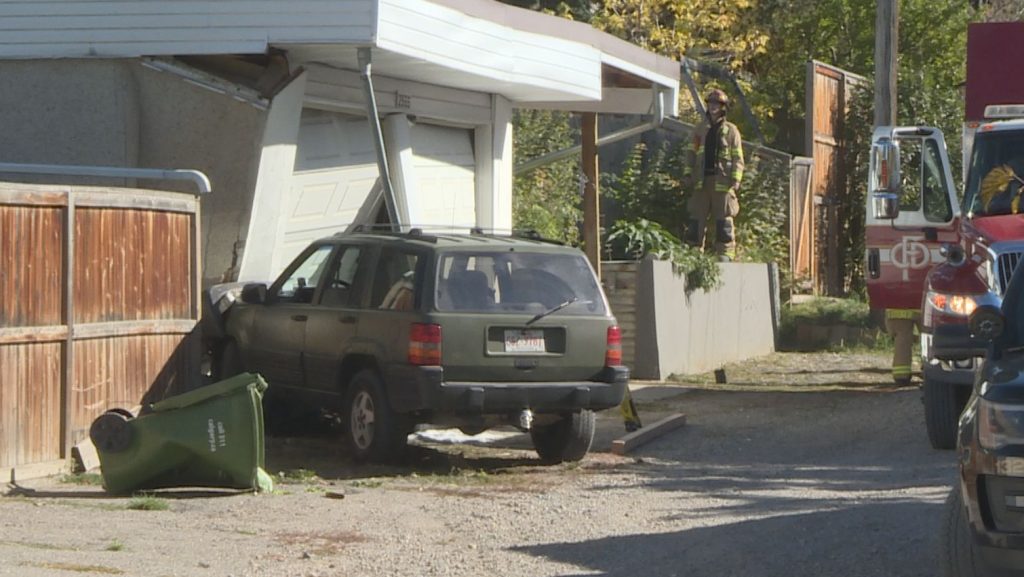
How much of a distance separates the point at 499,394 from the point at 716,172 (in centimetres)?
1004

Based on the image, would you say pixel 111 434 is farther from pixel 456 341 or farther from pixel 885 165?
pixel 885 165

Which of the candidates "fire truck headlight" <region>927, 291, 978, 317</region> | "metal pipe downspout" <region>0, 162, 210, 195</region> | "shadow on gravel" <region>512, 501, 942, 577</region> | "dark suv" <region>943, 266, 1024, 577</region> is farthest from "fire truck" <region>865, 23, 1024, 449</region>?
"metal pipe downspout" <region>0, 162, 210, 195</region>

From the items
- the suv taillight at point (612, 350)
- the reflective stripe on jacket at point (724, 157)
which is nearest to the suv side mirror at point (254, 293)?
the suv taillight at point (612, 350)

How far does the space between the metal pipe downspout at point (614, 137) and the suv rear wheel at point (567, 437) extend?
7.81 m

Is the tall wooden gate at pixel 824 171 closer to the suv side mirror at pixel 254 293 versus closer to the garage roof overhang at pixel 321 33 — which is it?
the garage roof overhang at pixel 321 33

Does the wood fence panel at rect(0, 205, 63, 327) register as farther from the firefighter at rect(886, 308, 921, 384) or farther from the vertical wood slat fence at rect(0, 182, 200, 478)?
the firefighter at rect(886, 308, 921, 384)

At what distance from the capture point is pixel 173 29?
45.0 ft

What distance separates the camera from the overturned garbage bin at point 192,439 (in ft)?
34.4

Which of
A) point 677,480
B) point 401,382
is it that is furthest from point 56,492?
point 677,480

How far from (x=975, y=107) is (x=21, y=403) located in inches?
341

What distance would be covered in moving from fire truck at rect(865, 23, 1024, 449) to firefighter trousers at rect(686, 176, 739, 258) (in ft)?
16.3

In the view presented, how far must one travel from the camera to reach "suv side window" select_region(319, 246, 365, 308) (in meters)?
12.4

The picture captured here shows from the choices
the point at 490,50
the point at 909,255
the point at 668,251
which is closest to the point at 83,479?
the point at 490,50

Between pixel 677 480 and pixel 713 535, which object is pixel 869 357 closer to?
pixel 677 480
